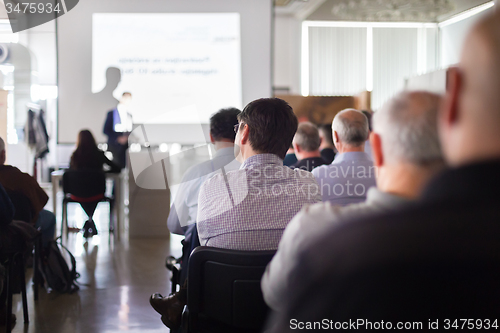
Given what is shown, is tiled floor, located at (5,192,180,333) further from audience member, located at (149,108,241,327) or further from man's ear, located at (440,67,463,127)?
man's ear, located at (440,67,463,127)

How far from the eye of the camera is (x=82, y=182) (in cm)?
472

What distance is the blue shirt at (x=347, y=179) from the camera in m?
2.30

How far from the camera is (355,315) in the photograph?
0.46 meters

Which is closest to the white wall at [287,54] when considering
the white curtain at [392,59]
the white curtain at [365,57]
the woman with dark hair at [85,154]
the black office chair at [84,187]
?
the white curtain at [365,57]

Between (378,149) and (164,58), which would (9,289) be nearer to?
(378,149)

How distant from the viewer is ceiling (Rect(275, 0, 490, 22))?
8.72 m

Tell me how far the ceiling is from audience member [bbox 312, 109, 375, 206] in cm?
715

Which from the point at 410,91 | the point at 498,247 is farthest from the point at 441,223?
the point at 410,91

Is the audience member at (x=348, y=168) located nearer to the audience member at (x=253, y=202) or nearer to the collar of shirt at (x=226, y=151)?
the collar of shirt at (x=226, y=151)

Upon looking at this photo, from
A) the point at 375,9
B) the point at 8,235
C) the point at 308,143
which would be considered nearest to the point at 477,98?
the point at 8,235

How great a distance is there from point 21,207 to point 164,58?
129 inches

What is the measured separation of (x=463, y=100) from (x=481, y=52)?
54 millimetres

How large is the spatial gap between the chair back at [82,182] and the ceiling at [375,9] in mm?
5937

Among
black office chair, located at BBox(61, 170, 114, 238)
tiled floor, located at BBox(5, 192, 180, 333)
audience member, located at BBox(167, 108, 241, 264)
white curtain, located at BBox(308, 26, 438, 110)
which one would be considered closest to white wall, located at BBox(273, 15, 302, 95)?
white curtain, located at BBox(308, 26, 438, 110)
